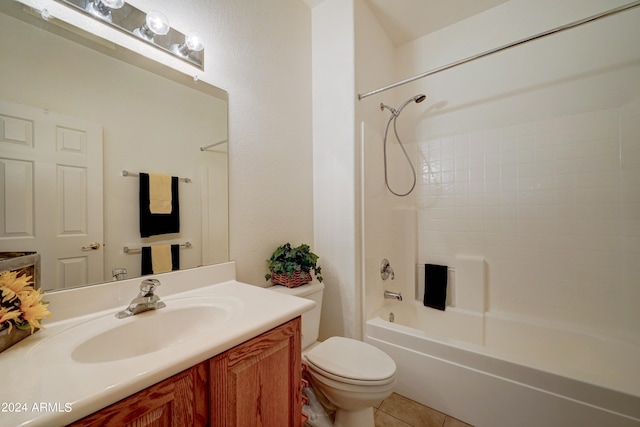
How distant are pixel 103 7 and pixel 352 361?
1785 mm

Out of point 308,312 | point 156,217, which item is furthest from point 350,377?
point 156,217

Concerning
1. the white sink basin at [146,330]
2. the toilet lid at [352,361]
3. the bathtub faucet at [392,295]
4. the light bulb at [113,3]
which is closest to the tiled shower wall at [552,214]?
the bathtub faucet at [392,295]

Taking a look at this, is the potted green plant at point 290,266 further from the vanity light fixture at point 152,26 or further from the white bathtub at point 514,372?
the vanity light fixture at point 152,26

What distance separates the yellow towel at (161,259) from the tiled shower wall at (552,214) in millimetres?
1878

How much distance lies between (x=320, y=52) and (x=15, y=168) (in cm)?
178

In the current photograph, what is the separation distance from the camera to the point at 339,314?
172 cm

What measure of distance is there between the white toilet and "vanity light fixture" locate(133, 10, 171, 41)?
1.34 m

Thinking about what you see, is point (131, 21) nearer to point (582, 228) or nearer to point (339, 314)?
point (339, 314)

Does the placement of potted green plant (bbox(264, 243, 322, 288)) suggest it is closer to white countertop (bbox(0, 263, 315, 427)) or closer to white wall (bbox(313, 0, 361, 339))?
white wall (bbox(313, 0, 361, 339))

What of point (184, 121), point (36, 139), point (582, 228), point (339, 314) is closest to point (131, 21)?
point (184, 121)

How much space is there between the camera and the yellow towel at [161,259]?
1.03 metres

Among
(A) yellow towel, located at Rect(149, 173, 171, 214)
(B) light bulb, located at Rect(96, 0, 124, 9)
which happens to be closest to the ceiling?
(B) light bulb, located at Rect(96, 0, 124, 9)

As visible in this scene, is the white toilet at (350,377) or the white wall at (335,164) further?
the white wall at (335,164)

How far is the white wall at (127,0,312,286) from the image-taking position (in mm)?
1282
